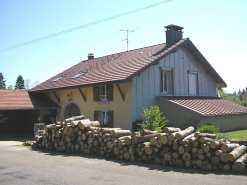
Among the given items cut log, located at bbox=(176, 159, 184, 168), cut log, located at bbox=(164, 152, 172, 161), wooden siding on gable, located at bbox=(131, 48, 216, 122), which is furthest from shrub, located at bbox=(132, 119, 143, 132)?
cut log, located at bbox=(176, 159, 184, 168)

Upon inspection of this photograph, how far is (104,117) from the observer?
18.3m

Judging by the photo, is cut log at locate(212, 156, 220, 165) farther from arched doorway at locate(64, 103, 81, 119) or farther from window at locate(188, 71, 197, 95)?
arched doorway at locate(64, 103, 81, 119)

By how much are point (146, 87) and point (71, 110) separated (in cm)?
678

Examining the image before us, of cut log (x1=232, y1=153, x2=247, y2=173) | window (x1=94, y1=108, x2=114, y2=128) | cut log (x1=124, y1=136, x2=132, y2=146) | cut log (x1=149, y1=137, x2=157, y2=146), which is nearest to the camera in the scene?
cut log (x1=232, y1=153, x2=247, y2=173)

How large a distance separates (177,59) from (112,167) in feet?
38.6

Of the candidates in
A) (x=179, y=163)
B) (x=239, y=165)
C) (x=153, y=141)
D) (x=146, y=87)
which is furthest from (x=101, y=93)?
(x=239, y=165)

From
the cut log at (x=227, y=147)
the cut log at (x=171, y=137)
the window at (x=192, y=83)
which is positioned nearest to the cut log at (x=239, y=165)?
the cut log at (x=227, y=147)

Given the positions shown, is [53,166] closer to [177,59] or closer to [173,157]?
[173,157]

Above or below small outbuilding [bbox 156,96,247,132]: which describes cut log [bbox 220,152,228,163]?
below

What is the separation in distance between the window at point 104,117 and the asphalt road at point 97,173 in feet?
20.7

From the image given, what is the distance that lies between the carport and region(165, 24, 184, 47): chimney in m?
9.31

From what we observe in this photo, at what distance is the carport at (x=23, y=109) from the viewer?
2047 centimetres

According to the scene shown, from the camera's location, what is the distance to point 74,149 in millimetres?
13070

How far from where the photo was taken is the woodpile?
8648mm
